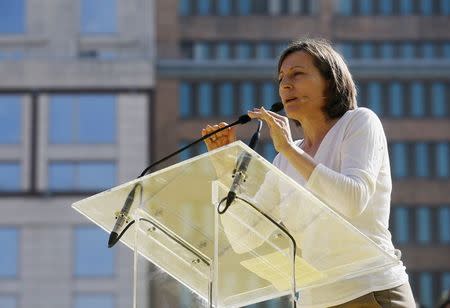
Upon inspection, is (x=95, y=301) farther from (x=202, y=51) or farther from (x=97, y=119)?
(x=202, y=51)

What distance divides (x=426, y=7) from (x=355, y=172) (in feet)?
180

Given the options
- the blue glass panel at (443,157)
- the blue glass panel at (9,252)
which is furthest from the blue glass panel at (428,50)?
the blue glass panel at (9,252)

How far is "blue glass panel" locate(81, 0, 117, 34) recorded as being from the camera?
49.8 meters

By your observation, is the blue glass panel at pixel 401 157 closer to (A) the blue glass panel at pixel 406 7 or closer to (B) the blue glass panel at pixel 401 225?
(B) the blue glass panel at pixel 401 225

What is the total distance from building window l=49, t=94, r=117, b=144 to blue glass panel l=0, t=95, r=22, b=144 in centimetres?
140

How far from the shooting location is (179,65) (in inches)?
2158

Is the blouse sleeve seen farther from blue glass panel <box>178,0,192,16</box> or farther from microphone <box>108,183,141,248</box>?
blue glass panel <box>178,0,192,16</box>

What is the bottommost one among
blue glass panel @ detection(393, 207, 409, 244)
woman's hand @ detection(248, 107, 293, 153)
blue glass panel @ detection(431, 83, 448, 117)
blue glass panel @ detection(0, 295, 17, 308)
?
blue glass panel @ detection(0, 295, 17, 308)

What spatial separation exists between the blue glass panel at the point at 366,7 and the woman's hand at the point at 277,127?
2148 inches

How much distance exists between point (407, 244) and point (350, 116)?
52099mm

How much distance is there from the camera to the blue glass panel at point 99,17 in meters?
49.8

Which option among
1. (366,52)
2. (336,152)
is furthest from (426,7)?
(336,152)

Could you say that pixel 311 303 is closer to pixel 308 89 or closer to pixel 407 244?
pixel 308 89

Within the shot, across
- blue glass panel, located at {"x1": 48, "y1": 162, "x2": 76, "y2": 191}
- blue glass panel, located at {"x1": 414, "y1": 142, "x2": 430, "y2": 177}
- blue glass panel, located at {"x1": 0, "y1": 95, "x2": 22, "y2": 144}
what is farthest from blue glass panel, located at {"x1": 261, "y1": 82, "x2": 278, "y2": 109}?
blue glass panel, located at {"x1": 0, "y1": 95, "x2": 22, "y2": 144}
